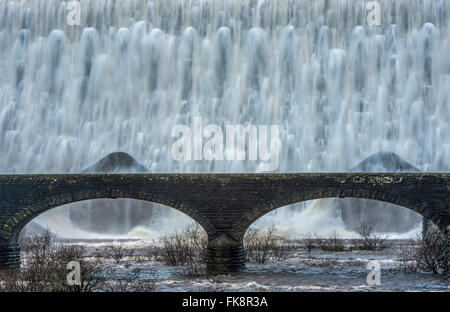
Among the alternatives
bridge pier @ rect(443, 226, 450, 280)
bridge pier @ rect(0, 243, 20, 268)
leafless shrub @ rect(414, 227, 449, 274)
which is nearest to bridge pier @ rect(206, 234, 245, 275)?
leafless shrub @ rect(414, 227, 449, 274)

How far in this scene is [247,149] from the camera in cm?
6975

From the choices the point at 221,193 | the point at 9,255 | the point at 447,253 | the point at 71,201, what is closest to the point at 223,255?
the point at 221,193

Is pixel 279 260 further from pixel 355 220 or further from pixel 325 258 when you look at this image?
pixel 355 220

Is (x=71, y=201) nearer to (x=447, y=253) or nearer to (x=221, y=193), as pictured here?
(x=221, y=193)

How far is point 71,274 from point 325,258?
2190cm

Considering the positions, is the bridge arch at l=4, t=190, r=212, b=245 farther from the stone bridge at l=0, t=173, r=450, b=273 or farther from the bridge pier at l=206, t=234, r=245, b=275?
the bridge pier at l=206, t=234, r=245, b=275

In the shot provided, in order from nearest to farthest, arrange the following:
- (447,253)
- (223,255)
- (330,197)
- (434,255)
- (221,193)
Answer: (447,253) < (330,197) < (223,255) < (221,193) < (434,255)

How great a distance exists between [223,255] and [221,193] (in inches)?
122

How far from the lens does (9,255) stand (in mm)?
31766

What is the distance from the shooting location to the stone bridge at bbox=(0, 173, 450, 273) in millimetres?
30047

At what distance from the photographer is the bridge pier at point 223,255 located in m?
30.8
